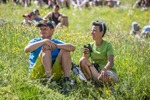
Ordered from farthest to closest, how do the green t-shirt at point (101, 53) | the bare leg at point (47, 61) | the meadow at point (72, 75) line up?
1. the green t-shirt at point (101, 53)
2. the bare leg at point (47, 61)
3. the meadow at point (72, 75)

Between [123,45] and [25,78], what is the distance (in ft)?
12.2

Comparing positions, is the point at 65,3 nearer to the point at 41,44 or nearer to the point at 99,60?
the point at 99,60

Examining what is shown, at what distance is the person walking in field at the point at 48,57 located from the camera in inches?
276

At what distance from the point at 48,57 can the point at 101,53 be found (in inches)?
42.5

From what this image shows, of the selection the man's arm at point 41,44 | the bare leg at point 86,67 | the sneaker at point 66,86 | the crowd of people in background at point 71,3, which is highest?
the man's arm at point 41,44

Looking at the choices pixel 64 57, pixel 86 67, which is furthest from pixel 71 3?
pixel 64 57

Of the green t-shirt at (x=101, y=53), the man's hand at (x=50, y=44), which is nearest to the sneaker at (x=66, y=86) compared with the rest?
the man's hand at (x=50, y=44)

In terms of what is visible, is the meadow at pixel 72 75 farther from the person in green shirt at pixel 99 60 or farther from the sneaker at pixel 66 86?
the person in green shirt at pixel 99 60

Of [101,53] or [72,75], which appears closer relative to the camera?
[101,53]

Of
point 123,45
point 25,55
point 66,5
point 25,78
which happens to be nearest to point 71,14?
point 66,5

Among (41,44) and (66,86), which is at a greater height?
(41,44)

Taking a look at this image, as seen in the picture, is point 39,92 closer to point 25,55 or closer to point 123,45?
point 25,55

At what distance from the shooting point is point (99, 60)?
7.64 metres

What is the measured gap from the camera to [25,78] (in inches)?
260
